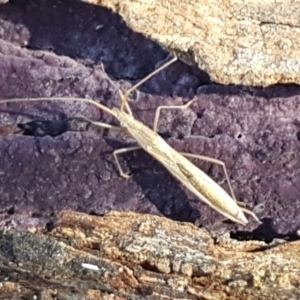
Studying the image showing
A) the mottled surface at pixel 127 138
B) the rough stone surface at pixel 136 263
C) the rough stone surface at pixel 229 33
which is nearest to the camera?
the rough stone surface at pixel 136 263

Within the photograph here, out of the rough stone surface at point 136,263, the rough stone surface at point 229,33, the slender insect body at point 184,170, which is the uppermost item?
the rough stone surface at point 229,33

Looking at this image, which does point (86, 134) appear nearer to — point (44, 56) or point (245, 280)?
point (44, 56)

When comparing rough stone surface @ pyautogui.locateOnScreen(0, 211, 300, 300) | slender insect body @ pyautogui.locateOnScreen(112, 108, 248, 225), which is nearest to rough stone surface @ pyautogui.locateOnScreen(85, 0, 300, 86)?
slender insect body @ pyautogui.locateOnScreen(112, 108, 248, 225)

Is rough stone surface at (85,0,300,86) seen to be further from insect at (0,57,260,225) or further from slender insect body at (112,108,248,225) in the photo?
slender insect body at (112,108,248,225)

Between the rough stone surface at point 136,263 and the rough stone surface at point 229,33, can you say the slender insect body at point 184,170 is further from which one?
the rough stone surface at point 229,33

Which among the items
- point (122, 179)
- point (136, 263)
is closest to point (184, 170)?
point (122, 179)

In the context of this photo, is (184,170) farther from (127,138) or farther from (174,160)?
(127,138)

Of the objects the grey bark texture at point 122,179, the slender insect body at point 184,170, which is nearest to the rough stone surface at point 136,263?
the grey bark texture at point 122,179
